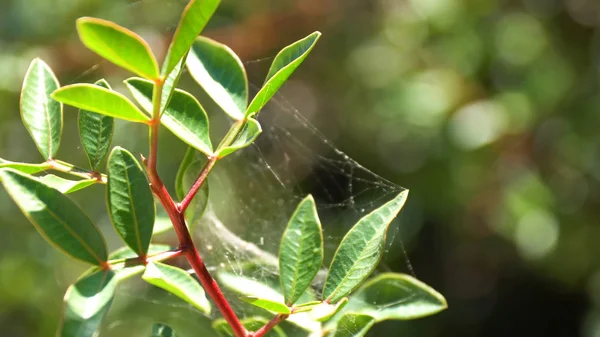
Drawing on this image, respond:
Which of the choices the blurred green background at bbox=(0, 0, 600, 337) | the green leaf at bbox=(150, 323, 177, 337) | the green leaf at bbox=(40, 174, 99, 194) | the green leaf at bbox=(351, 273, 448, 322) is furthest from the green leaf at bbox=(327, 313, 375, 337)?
the blurred green background at bbox=(0, 0, 600, 337)

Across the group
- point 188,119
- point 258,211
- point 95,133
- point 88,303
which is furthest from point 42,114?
point 258,211

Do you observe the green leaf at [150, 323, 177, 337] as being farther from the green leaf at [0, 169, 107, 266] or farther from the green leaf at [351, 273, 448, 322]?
the green leaf at [351, 273, 448, 322]

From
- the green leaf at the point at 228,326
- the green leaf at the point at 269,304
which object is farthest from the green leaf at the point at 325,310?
the green leaf at the point at 228,326

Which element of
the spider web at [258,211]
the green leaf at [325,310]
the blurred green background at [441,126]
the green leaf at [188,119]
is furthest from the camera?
the blurred green background at [441,126]

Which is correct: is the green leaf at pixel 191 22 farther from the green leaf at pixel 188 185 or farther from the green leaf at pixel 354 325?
the green leaf at pixel 354 325

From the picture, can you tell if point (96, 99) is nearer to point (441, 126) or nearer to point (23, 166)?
point (23, 166)
